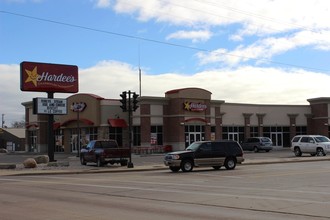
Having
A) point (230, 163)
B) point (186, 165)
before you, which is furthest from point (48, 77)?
point (230, 163)

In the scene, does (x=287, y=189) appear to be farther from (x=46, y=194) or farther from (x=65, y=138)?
(x=65, y=138)

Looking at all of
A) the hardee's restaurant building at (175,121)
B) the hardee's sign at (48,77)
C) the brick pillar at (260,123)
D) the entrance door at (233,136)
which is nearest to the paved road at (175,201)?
the hardee's sign at (48,77)

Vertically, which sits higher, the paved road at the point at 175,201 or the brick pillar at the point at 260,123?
the brick pillar at the point at 260,123

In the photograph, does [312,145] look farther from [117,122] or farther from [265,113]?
[265,113]

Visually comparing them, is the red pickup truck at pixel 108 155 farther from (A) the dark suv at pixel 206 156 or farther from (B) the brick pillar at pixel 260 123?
(B) the brick pillar at pixel 260 123

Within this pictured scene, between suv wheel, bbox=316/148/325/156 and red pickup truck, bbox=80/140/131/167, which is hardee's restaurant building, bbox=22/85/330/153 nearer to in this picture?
red pickup truck, bbox=80/140/131/167

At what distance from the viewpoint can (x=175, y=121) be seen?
57.0 meters

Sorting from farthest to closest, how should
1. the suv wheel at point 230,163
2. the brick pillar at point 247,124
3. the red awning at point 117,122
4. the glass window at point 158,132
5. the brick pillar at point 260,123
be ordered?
the brick pillar at point 260,123
the brick pillar at point 247,124
the glass window at point 158,132
the red awning at point 117,122
the suv wheel at point 230,163

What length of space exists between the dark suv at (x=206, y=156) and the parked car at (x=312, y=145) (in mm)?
15405

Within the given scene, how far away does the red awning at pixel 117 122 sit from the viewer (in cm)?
5503

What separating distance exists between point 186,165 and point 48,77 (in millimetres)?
17596

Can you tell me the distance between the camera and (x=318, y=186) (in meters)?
17.2

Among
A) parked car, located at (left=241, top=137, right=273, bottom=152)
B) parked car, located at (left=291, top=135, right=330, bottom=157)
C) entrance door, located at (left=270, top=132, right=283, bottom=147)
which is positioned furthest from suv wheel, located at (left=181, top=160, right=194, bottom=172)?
entrance door, located at (left=270, top=132, right=283, bottom=147)

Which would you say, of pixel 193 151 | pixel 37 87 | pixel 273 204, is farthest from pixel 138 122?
pixel 273 204
